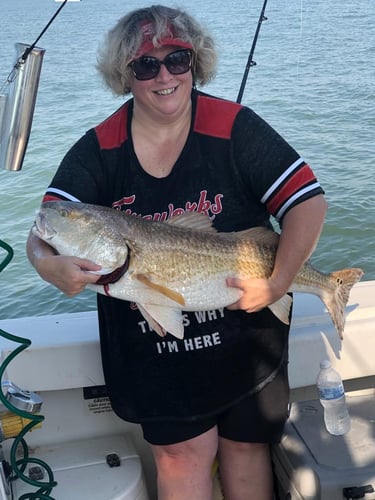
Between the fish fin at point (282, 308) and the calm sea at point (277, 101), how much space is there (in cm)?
103

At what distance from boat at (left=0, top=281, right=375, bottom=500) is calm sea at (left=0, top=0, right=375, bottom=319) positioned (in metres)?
1.14

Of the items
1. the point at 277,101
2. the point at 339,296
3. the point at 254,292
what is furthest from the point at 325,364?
the point at 277,101

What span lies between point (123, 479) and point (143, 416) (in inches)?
16.1

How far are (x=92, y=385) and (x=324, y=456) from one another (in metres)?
1.03

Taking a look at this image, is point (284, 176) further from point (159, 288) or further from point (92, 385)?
point (92, 385)

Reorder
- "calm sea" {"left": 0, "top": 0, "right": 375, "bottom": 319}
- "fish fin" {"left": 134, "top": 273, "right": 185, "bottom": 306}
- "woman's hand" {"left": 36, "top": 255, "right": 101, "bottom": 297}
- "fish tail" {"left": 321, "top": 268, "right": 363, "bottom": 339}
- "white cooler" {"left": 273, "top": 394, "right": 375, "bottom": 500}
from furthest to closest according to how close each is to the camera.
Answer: "calm sea" {"left": 0, "top": 0, "right": 375, "bottom": 319} < "fish tail" {"left": 321, "top": 268, "right": 363, "bottom": 339} < "white cooler" {"left": 273, "top": 394, "right": 375, "bottom": 500} < "fish fin" {"left": 134, "top": 273, "right": 185, "bottom": 306} < "woman's hand" {"left": 36, "top": 255, "right": 101, "bottom": 297}

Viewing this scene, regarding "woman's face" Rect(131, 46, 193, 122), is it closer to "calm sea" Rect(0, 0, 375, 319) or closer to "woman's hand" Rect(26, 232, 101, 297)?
"calm sea" Rect(0, 0, 375, 319)

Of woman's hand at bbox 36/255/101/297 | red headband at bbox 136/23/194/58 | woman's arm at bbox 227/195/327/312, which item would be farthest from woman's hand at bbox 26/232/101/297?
red headband at bbox 136/23/194/58

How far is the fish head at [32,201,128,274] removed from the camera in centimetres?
222

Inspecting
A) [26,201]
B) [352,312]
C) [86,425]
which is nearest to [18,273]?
[26,201]

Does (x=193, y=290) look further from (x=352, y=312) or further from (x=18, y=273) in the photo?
(x=18, y=273)

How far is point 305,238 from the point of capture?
93.3 inches

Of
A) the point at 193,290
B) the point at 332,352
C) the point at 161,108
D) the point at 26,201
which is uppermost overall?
the point at 161,108

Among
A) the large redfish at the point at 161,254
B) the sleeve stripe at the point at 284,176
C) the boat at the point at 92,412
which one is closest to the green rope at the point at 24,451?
the boat at the point at 92,412
